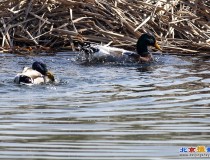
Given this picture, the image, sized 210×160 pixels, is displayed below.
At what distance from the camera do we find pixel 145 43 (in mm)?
15031

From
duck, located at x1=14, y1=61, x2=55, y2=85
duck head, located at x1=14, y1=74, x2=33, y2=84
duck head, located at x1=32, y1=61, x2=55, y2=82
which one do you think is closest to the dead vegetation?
duck head, located at x1=32, y1=61, x2=55, y2=82

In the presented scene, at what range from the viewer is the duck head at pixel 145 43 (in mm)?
15039

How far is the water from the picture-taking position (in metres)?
7.05

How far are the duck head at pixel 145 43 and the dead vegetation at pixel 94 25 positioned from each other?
0.44m

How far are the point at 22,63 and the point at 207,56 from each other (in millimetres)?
3457

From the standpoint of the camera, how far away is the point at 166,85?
11.4 metres

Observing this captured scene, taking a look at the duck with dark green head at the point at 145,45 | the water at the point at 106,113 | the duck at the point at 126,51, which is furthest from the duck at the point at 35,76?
the duck with dark green head at the point at 145,45

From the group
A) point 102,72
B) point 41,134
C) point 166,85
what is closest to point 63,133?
point 41,134

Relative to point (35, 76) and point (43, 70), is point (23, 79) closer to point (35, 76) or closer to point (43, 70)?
point (35, 76)

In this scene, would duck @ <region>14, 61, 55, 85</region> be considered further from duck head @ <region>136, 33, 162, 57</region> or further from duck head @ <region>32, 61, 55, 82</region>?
duck head @ <region>136, 33, 162, 57</region>

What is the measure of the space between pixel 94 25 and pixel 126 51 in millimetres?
1191

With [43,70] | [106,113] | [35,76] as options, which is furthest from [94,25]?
[106,113]

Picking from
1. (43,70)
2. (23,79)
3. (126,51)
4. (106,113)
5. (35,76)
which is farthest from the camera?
(126,51)

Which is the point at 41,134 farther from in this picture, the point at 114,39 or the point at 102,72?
the point at 114,39
